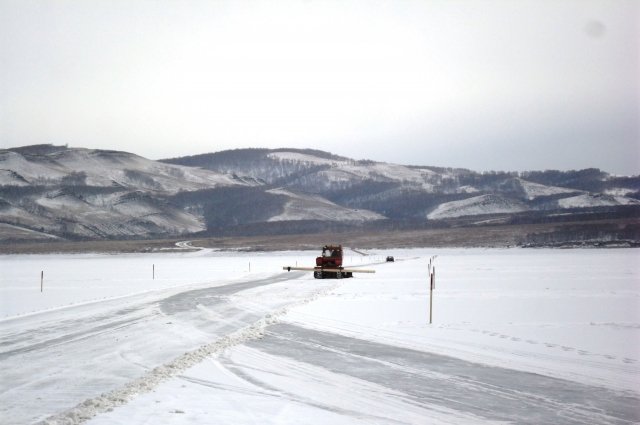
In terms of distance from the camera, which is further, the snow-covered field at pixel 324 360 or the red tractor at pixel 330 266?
the red tractor at pixel 330 266

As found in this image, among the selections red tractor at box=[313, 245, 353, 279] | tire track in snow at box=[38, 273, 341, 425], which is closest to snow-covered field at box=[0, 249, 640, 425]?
tire track in snow at box=[38, 273, 341, 425]

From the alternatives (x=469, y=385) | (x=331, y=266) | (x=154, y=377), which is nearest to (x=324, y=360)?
(x=469, y=385)

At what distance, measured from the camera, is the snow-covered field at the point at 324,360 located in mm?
9766

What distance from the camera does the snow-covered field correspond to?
32.0 feet

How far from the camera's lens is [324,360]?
540 inches

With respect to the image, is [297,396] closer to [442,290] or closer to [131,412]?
[131,412]

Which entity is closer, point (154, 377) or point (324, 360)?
point (154, 377)

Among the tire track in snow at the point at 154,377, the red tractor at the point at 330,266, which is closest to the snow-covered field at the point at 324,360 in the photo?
the tire track in snow at the point at 154,377

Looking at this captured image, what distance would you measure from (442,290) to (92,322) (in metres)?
17.1

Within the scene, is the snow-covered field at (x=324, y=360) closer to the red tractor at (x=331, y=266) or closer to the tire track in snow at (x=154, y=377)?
the tire track in snow at (x=154, y=377)

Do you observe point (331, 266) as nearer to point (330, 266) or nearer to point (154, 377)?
point (330, 266)

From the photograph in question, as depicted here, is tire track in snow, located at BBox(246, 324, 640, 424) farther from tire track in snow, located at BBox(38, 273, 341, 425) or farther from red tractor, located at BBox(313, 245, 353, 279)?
red tractor, located at BBox(313, 245, 353, 279)

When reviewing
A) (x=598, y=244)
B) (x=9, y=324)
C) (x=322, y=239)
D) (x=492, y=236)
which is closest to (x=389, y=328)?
(x=9, y=324)

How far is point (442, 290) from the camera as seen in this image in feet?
102
